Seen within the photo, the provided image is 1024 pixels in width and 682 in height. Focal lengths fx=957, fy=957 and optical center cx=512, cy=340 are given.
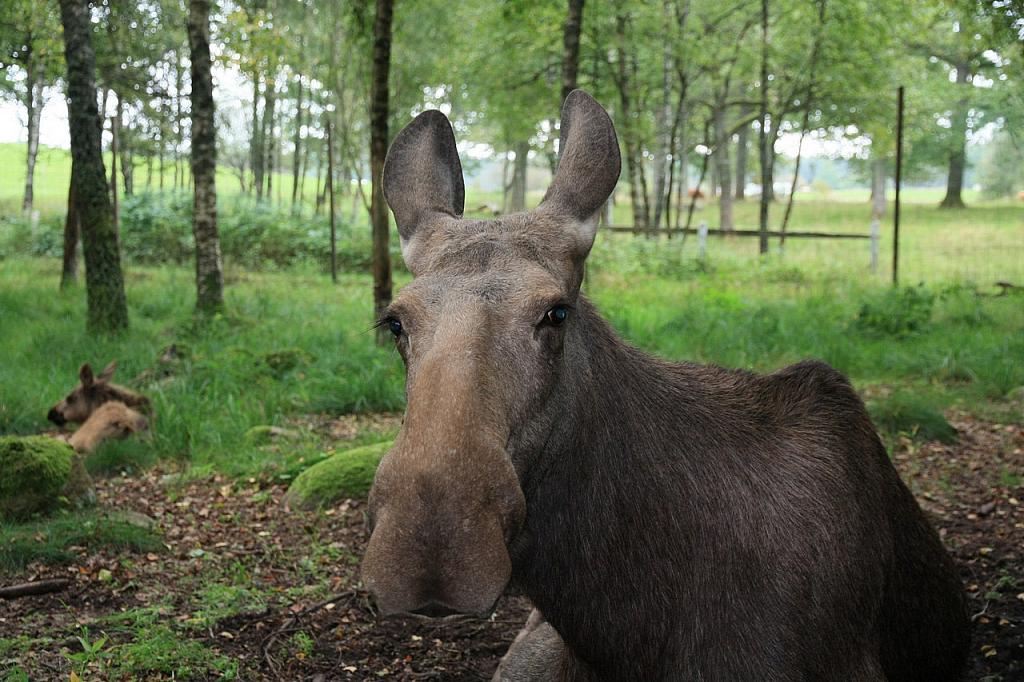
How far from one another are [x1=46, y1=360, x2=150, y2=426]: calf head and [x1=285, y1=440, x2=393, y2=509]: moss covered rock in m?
2.53

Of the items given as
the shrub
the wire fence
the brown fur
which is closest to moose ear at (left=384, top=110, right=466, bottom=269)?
the brown fur

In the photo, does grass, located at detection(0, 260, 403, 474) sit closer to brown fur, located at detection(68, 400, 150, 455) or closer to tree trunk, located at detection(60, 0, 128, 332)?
brown fur, located at detection(68, 400, 150, 455)

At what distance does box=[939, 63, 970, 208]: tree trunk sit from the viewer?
37812 mm

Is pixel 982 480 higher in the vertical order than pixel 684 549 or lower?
lower

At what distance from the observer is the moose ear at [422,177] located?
310cm

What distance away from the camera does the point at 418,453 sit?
2.15 meters

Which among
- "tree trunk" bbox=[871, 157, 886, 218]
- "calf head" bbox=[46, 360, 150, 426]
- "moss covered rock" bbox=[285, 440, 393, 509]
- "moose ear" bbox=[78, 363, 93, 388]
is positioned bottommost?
"moss covered rock" bbox=[285, 440, 393, 509]

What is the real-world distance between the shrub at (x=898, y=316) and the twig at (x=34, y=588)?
29.9ft

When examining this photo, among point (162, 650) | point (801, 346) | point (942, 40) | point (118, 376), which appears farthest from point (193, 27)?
point (942, 40)

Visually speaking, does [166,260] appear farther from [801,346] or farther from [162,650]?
[162,650]

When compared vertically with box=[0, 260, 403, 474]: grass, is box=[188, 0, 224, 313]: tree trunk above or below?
above

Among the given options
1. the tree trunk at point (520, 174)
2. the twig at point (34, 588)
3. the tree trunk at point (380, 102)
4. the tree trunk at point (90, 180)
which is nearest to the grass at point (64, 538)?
the twig at point (34, 588)

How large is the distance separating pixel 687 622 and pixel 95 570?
11.9 ft

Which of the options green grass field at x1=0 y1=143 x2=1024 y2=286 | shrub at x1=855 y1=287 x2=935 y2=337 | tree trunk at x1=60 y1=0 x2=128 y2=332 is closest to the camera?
tree trunk at x1=60 y1=0 x2=128 y2=332
